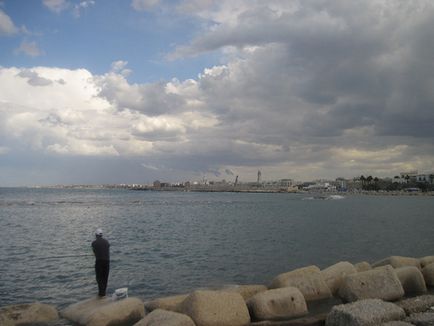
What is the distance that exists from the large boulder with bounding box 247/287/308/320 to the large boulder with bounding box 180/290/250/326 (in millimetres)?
530

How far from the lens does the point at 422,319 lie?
1145 centimetres

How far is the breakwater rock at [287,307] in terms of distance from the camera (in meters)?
11.5

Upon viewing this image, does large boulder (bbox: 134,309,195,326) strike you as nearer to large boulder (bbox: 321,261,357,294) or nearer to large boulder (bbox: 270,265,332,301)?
large boulder (bbox: 270,265,332,301)

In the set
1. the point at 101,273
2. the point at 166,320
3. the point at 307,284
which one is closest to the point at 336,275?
the point at 307,284

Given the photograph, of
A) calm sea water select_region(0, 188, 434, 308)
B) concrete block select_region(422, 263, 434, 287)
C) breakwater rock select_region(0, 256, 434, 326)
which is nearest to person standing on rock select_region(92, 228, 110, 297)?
breakwater rock select_region(0, 256, 434, 326)

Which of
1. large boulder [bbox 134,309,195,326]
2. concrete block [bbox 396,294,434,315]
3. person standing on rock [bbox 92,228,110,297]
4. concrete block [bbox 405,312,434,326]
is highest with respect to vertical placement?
person standing on rock [bbox 92,228,110,297]

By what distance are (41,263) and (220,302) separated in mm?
17631

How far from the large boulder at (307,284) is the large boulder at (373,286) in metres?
0.75

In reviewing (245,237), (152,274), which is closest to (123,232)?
(245,237)

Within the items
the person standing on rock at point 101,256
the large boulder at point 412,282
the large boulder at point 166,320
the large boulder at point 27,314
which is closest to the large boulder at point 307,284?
the large boulder at point 412,282

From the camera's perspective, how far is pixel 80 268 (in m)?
24.6

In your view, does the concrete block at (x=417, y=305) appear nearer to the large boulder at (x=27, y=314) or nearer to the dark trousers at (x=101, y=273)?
the dark trousers at (x=101, y=273)

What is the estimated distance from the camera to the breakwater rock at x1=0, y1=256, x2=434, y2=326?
1148 centimetres

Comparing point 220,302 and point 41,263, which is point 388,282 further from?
point 41,263
